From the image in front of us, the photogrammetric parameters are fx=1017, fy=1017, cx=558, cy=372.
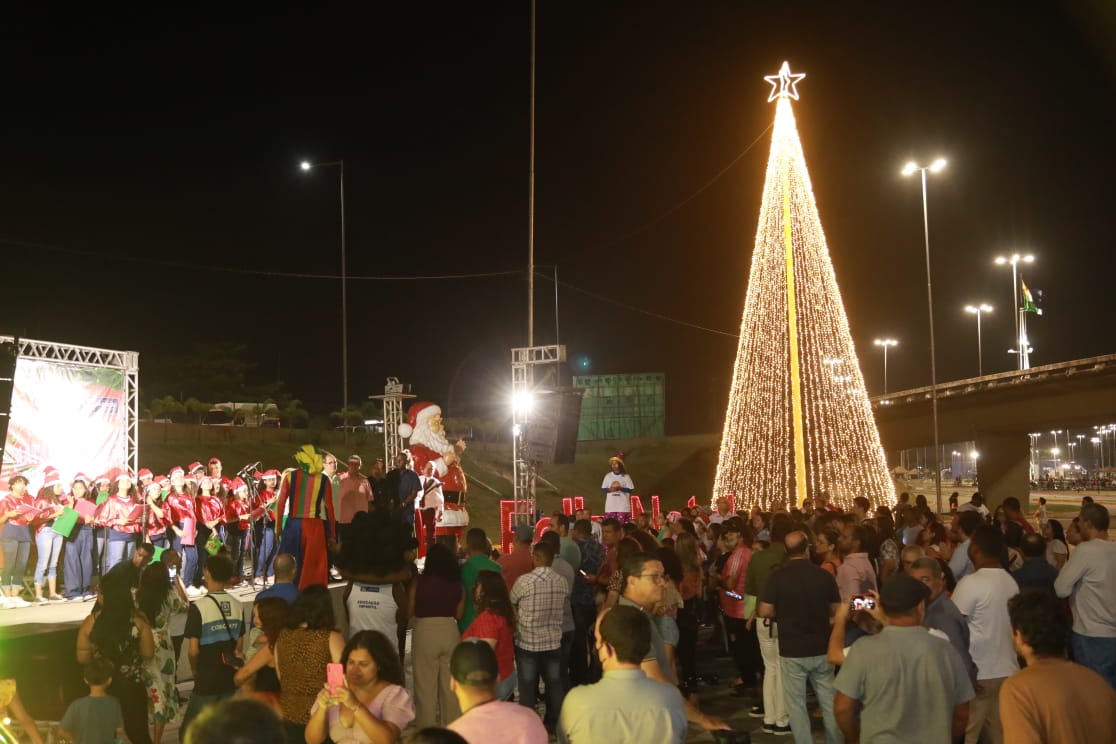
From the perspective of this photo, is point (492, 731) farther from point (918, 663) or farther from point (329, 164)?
point (329, 164)

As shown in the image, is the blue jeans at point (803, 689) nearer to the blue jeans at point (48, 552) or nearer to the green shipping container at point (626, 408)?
the blue jeans at point (48, 552)

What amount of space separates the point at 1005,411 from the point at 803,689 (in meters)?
45.3

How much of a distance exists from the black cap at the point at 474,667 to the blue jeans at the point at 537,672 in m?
4.22

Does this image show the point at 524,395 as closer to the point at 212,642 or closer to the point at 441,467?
the point at 441,467

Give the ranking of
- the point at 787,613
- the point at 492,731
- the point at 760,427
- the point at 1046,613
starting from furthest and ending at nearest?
the point at 760,427
the point at 787,613
the point at 1046,613
the point at 492,731

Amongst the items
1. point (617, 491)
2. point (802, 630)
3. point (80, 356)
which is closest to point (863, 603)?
point (802, 630)

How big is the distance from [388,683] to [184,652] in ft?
23.2

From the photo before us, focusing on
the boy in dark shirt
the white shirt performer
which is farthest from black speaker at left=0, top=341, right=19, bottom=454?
the white shirt performer

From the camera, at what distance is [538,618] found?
8.29 meters

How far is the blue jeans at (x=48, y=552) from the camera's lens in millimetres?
15539

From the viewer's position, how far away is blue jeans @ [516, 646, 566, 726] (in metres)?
8.41

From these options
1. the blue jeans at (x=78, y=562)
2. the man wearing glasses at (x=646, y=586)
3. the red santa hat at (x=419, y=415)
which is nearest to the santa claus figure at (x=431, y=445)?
the red santa hat at (x=419, y=415)

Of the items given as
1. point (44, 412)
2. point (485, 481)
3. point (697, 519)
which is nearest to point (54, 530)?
point (44, 412)

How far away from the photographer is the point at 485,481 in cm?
4684
